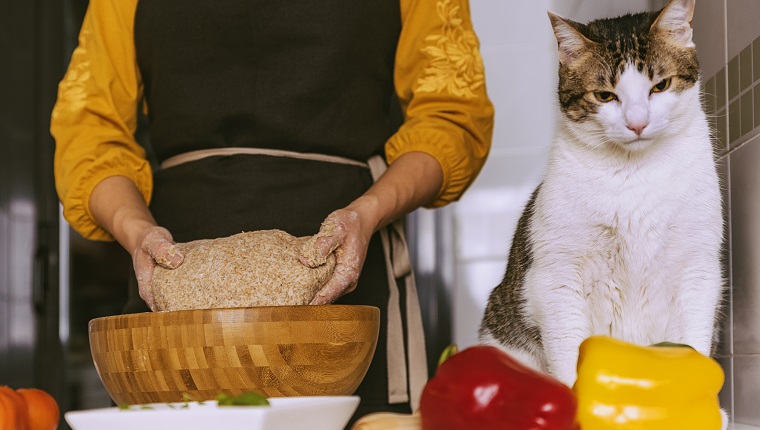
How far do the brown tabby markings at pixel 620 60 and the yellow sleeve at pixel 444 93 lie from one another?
0.94ft

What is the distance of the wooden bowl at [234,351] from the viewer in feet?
2.61

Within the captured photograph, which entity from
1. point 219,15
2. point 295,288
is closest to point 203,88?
point 219,15

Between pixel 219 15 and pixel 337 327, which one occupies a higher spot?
pixel 219 15

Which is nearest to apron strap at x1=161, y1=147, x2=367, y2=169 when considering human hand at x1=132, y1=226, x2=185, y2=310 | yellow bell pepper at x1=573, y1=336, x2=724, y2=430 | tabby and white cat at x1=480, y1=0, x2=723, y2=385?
human hand at x1=132, y1=226, x2=185, y2=310

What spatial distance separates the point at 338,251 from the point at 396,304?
0.42 meters

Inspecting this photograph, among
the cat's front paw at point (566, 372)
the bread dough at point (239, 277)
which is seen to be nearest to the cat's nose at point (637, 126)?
the cat's front paw at point (566, 372)

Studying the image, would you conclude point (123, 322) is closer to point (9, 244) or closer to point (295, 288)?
point (295, 288)

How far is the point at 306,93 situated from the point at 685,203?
2.25 ft

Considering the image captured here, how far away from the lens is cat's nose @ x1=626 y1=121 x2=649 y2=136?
979 millimetres

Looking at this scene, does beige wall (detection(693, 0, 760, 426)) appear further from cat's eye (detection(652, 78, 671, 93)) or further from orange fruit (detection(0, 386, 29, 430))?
orange fruit (detection(0, 386, 29, 430))

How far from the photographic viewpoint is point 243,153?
1.42 metres

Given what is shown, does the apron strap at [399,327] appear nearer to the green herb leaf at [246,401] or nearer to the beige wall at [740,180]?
the beige wall at [740,180]

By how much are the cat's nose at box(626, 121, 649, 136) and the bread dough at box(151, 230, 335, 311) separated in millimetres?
394

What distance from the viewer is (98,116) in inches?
56.8
